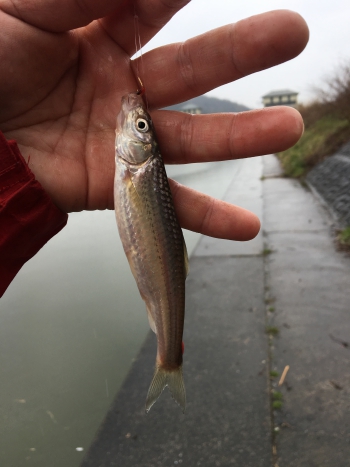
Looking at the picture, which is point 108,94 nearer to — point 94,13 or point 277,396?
point 94,13

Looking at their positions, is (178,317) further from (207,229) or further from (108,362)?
(108,362)

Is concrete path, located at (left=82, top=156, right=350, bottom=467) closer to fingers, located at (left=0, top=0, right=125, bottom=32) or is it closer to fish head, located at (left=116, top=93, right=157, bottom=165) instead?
fish head, located at (left=116, top=93, right=157, bottom=165)

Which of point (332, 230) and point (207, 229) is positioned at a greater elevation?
point (207, 229)

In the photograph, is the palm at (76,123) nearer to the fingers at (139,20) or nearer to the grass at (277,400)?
the fingers at (139,20)

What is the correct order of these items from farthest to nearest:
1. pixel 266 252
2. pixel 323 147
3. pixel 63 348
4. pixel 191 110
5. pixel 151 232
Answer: pixel 323 147
pixel 266 252
pixel 63 348
pixel 191 110
pixel 151 232

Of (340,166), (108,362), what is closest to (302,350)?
(108,362)

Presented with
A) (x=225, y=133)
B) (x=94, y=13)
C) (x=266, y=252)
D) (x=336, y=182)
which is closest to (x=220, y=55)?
(x=225, y=133)

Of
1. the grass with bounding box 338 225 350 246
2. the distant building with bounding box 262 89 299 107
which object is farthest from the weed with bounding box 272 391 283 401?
the distant building with bounding box 262 89 299 107
